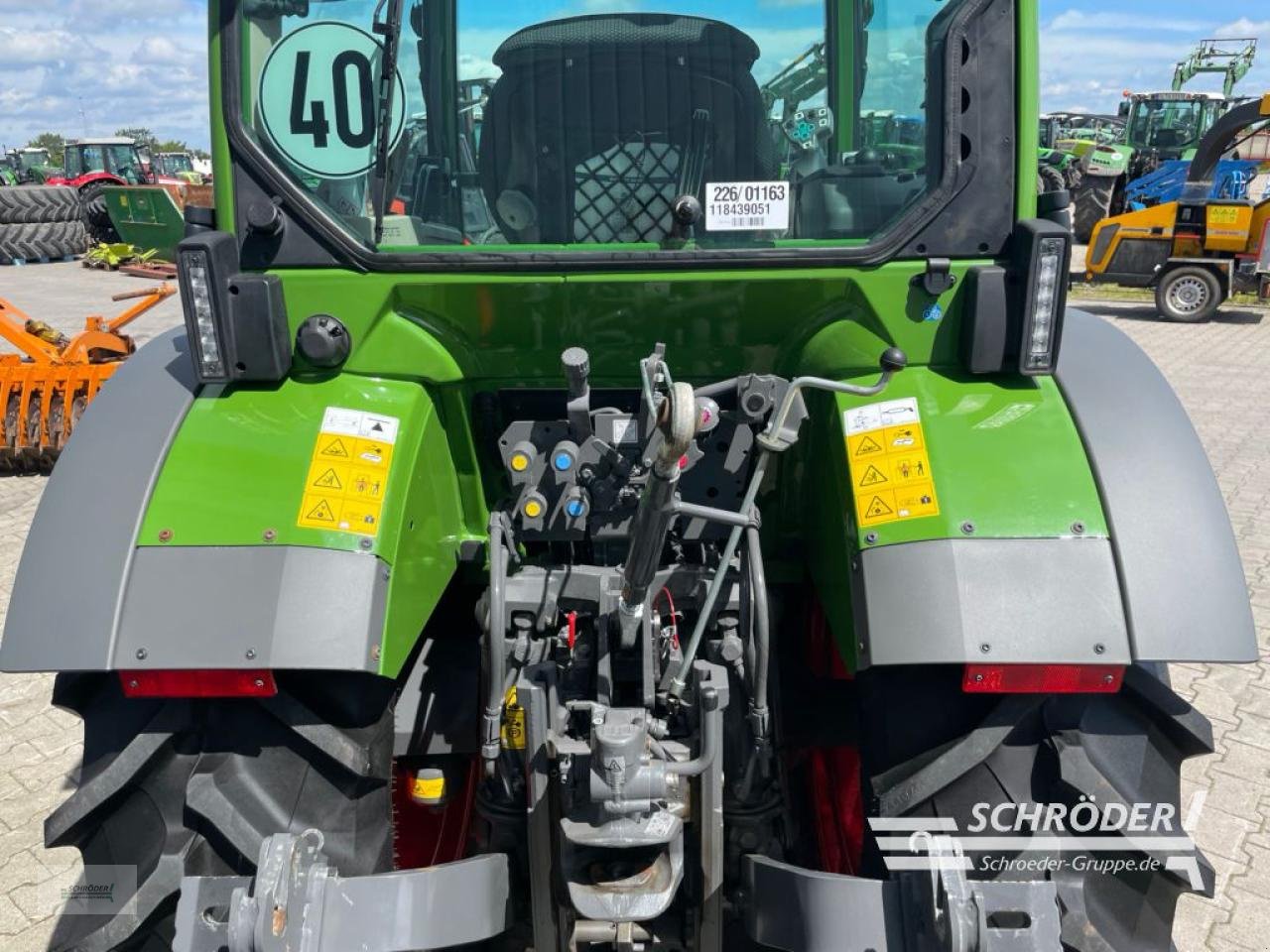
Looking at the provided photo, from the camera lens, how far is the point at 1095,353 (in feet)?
7.32

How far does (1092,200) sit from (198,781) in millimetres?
18421

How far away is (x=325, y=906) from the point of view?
1757mm

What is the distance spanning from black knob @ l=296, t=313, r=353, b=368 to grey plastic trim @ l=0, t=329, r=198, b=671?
0.29m

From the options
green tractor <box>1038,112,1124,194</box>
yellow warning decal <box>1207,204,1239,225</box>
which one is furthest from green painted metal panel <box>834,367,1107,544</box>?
green tractor <box>1038,112,1124,194</box>

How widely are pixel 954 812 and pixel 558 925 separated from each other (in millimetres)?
818

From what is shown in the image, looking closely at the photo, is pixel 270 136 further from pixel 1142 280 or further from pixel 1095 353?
pixel 1142 280

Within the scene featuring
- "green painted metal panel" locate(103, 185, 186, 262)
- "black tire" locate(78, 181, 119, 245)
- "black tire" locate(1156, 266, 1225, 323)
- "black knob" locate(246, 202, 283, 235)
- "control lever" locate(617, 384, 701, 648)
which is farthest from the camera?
"black tire" locate(78, 181, 119, 245)

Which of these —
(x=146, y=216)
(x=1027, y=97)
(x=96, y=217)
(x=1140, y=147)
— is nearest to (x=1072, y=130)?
(x=1140, y=147)

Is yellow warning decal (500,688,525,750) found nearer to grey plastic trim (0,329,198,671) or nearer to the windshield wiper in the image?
grey plastic trim (0,329,198,671)

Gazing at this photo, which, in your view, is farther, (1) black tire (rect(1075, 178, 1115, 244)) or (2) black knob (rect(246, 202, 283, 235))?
(1) black tire (rect(1075, 178, 1115, 244))

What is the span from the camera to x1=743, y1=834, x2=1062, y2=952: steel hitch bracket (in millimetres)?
1626

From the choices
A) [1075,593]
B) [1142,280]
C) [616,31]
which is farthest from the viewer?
[1142,280]

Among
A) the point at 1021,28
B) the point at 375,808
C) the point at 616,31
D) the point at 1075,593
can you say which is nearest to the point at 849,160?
the point at 1021,28

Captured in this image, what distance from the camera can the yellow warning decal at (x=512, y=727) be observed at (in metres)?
2.14
